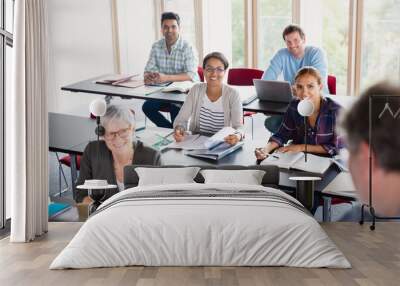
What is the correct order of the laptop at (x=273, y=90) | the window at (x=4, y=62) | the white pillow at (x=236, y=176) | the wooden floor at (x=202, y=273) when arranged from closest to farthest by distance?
the wooden floor at (x=202, y=273) → the window at (x=4, y=62) → the white pillow at (x=236, y=176) → the laptop at (x=273, y=90)

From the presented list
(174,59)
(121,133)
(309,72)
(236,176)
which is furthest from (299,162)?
(121,133)

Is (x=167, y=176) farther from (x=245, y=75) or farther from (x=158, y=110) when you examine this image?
(x=245, y=75)

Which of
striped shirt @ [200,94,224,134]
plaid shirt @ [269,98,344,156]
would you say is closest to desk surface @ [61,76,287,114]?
plaid shirt @ [269,98,344,156]

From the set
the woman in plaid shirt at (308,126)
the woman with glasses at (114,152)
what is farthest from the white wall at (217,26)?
the woman with glasses at (114,152)

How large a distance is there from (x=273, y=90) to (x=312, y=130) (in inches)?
20.7

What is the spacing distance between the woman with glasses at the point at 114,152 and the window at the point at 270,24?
1.41 metres

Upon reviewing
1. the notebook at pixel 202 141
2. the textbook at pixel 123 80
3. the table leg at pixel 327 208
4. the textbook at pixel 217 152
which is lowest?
the table leg at pixel 327 208

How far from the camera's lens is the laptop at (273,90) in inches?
225

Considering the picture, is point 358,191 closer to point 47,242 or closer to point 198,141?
point 47,242

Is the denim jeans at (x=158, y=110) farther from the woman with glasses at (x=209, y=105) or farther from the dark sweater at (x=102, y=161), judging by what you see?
the dark sweater at (x=102, y=161)

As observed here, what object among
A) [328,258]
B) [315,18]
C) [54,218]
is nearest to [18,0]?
[54,218]

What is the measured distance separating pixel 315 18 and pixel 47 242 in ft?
10.3

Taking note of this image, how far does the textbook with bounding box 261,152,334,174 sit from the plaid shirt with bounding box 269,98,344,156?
0.34ft

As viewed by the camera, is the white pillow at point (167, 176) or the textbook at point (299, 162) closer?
the white pillow at point (167, 176)
